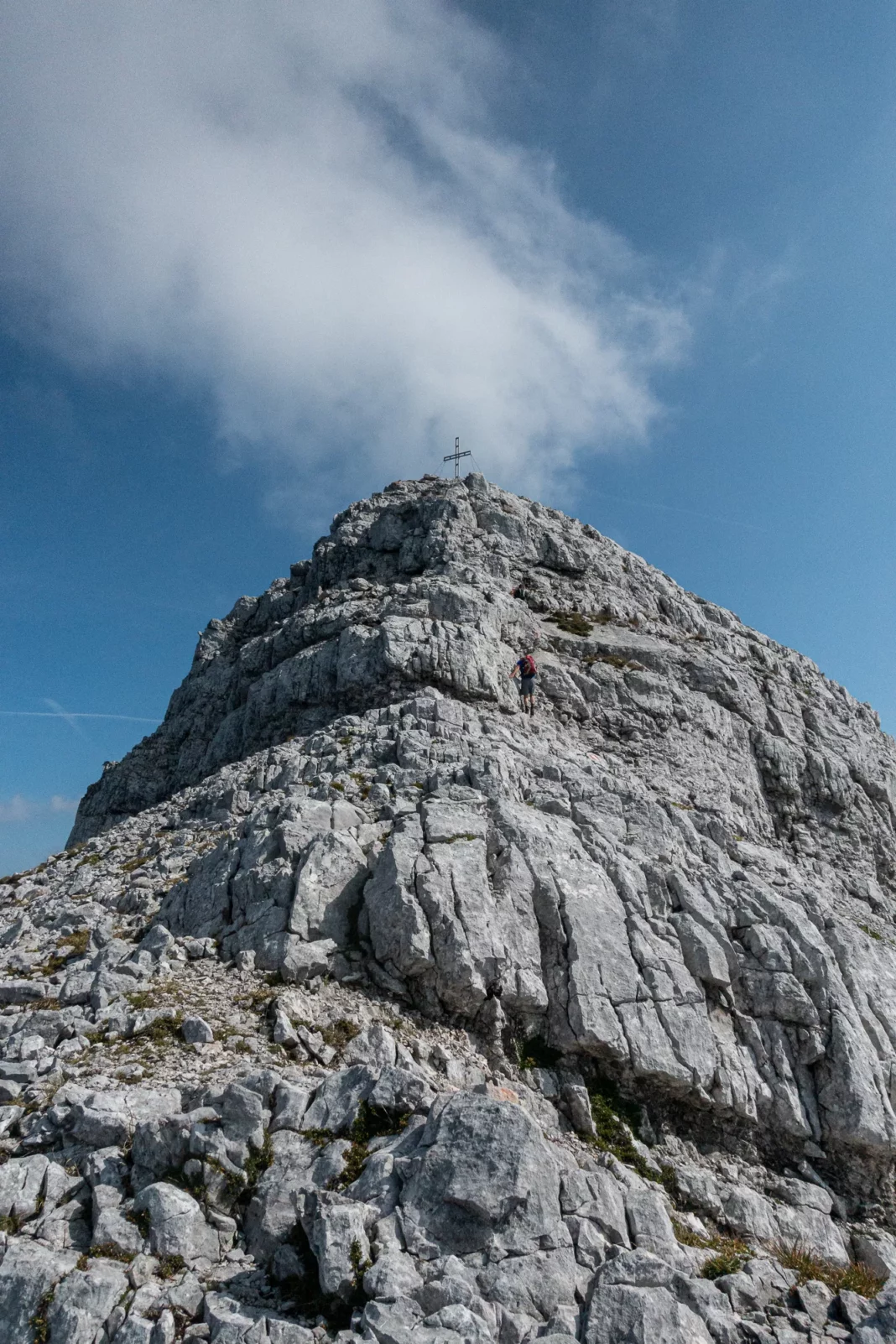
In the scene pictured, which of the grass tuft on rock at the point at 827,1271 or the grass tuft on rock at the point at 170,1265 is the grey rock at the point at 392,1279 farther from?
the grass tuft on rock at the point at 827,1271

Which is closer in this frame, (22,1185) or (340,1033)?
(22,1185)

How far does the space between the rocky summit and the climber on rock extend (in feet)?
3.04

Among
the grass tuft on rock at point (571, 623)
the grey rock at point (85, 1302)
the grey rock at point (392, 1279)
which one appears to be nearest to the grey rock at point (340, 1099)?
the grey rock at point (392, 1279)

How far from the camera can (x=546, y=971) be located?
2120 cm

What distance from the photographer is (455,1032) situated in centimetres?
1950

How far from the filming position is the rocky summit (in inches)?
452

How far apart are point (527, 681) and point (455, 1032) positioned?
2176 centimetres

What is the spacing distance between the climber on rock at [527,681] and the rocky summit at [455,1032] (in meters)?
0.93

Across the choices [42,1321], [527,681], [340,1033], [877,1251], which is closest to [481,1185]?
[340,1033]

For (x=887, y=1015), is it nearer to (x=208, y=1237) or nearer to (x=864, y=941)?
(x=864, y=941)

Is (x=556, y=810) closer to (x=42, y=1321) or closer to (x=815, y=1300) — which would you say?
(x=815, y=1300)

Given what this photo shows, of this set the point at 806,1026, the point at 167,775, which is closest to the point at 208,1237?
the point at 806,1026

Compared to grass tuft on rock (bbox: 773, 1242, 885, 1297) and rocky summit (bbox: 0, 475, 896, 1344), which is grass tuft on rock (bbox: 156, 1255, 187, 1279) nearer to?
rocky summit (bbox: 0, 475, 896, 1344)

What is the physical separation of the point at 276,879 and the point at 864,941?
65.3 feet
